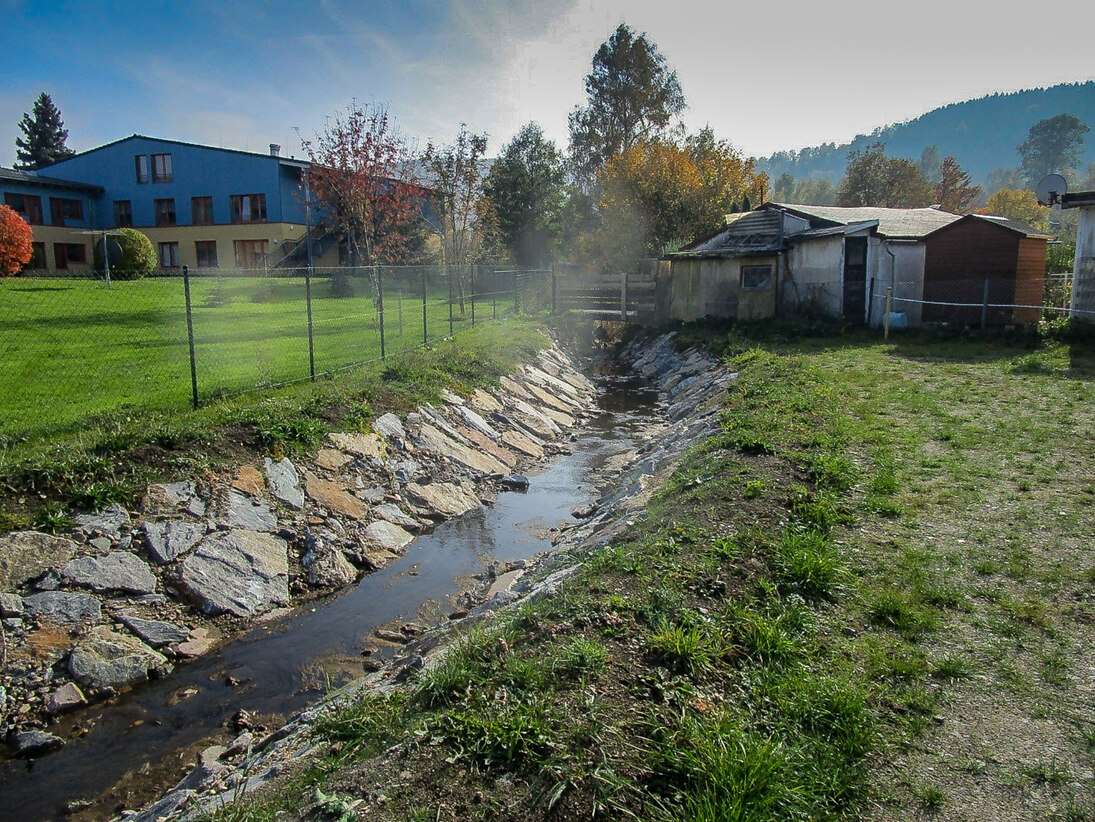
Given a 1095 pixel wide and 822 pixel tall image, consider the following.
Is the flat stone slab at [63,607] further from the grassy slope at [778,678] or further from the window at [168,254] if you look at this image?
the window at [168,254]

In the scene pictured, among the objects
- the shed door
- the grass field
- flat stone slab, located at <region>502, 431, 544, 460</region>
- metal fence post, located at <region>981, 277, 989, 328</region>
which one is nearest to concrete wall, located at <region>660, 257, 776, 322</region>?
the shed door

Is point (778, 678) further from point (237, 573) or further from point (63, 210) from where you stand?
point (63, 210)

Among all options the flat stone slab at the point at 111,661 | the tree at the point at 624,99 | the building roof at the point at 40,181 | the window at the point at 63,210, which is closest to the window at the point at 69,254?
the window at the point at 63,210

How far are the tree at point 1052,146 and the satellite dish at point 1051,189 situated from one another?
11814 centimetres

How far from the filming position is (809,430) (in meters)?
9.30

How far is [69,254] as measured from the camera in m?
39.8

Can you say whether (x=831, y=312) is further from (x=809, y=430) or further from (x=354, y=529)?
(x=354, y=529)

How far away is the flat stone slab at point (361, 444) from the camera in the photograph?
9.20 meters

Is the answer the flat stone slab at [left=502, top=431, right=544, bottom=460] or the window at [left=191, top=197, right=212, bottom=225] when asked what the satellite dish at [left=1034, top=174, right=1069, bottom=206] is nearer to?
the flat stone slab at [left=502, top=431, right=544, bottom=460]

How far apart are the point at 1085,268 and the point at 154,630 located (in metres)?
19.9

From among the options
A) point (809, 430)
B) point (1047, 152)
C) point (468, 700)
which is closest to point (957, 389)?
point (809, 430)

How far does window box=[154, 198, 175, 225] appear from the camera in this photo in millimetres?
42062

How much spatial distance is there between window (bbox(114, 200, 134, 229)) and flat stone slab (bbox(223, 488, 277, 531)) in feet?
139

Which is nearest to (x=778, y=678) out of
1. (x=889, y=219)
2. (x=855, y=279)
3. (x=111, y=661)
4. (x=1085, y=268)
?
(x=111, y=661)
